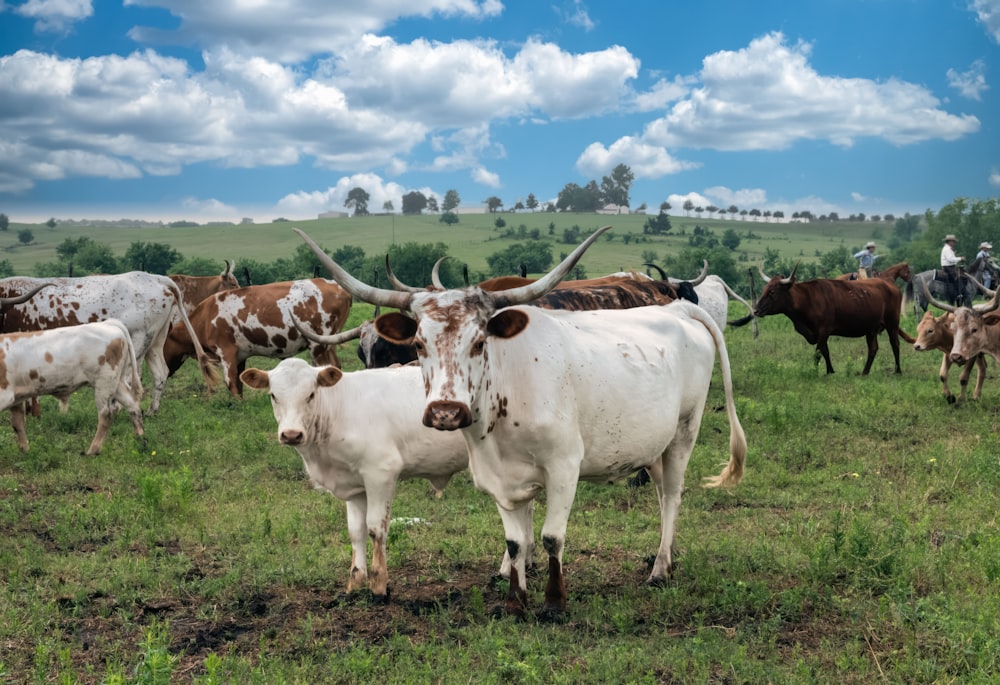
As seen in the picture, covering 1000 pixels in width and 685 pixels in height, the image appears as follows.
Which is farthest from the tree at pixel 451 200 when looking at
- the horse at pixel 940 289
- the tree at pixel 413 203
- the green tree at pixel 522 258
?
the horse at pixel 940 289

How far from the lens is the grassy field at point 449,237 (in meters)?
81.9

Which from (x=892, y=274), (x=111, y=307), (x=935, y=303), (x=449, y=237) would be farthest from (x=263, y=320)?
(x=449, y=237)

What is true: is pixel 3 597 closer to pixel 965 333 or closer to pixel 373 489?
pixel 373 489

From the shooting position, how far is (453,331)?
15.1 feet

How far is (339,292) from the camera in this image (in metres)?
14.4

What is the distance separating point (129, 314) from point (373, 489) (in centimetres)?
947

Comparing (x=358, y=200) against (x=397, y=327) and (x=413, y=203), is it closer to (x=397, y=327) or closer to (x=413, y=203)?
(x=413, y=203)

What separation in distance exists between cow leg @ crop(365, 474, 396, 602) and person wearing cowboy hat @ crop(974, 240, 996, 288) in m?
21.3

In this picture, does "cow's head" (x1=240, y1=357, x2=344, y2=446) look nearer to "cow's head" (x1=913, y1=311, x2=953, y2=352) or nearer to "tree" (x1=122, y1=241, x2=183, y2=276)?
"cow's head" (x1=913, y1=311, x2=953, y2=352)

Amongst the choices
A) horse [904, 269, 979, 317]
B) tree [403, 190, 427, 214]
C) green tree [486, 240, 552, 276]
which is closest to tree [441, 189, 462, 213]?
tree [403, 190, 427, 214]

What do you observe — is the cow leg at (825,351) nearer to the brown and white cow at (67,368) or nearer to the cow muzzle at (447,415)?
the brown and white cow at (67,368)

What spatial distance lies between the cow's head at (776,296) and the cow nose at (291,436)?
39.0 ft

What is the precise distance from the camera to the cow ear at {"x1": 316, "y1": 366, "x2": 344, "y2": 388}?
19.9 ft

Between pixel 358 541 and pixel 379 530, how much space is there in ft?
0.85
